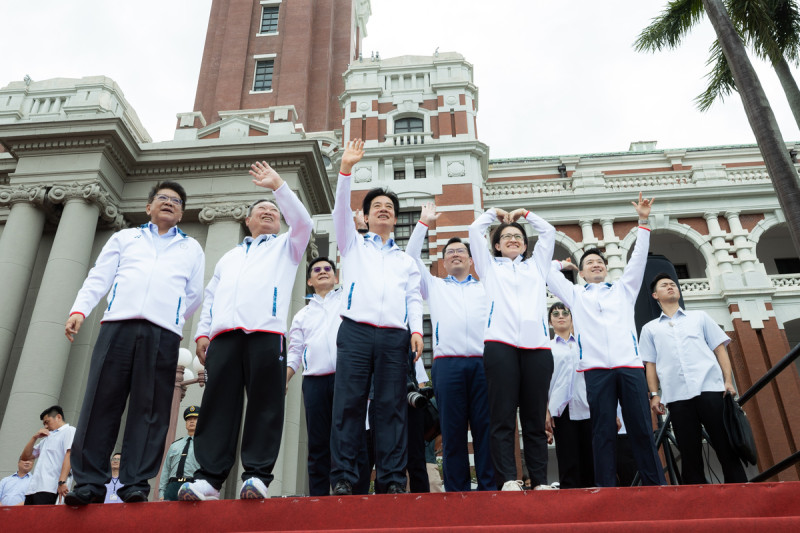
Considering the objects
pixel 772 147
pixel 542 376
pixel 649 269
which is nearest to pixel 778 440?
pixel 772 147

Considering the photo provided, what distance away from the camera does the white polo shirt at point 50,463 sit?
7652mm

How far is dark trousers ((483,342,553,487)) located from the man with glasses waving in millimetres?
2392

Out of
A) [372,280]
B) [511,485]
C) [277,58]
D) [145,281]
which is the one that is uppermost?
[277,58]

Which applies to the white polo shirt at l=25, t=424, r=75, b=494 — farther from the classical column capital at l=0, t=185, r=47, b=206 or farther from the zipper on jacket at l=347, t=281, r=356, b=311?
the classical column capital at l=0, t=185, r=47, b=206

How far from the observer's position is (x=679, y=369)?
5477mm

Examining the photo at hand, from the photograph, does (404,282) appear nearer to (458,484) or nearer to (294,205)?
(294,205)

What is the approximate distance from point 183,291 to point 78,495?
5.18 ft

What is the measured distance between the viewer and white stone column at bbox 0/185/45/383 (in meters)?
10.8

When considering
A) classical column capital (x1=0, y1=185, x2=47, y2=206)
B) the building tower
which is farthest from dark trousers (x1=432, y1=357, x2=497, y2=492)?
the building tower

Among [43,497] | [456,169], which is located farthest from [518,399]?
[456,169]

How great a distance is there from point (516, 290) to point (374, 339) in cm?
138

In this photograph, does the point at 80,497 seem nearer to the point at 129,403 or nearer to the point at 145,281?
the point at 129,403

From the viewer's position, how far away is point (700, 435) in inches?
209

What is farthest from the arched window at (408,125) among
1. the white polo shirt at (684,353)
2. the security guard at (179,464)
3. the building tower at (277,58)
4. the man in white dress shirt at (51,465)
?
the white polo shirt at (684,353)
